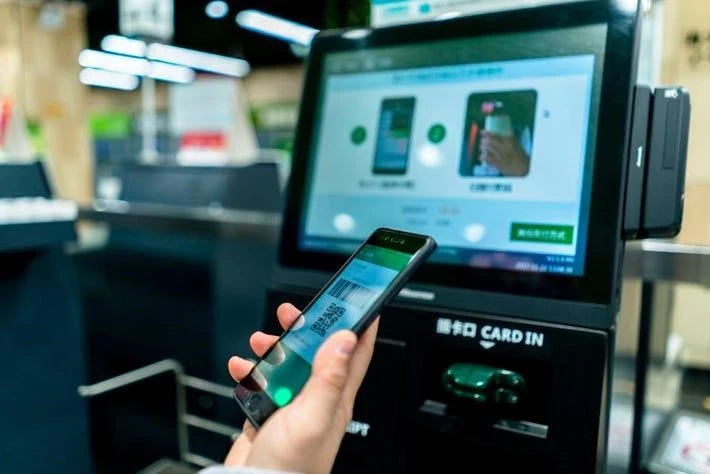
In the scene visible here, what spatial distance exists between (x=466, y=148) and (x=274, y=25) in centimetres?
678

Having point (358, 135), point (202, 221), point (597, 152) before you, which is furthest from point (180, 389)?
point (597, 152)

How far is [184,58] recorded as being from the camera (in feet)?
26.9

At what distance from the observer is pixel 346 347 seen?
48cm

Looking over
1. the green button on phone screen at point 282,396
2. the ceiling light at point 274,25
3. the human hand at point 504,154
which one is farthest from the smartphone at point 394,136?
the ceiling light at point 274,25

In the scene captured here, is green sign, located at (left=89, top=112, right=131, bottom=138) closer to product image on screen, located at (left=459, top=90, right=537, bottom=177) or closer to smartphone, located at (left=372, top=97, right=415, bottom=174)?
smartphone, located at (left=372, top=97, right=415, bottom=174)

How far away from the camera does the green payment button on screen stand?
25.8 inches

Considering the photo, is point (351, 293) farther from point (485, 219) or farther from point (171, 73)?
point (171, 73)

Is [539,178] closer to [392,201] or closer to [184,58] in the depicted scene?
[392,201]

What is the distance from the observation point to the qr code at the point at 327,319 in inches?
22.6

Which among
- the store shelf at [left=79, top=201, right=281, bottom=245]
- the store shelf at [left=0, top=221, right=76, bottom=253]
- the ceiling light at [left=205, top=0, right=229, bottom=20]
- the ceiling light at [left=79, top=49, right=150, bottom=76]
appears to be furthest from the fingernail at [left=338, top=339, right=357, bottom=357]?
the ceiling light at [left=79, top=49, right=150, bottom=76]

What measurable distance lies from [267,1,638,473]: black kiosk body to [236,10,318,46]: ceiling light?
6247 millimetres

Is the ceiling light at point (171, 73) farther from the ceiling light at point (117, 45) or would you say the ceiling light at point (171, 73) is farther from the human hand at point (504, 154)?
the human hand at point (504, 154)

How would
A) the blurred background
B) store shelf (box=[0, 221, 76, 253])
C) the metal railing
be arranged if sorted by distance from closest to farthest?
store shelf (box=[0, 221, 76, 253])
the blurred background
the metal railing

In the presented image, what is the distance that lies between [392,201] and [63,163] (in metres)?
8.76
